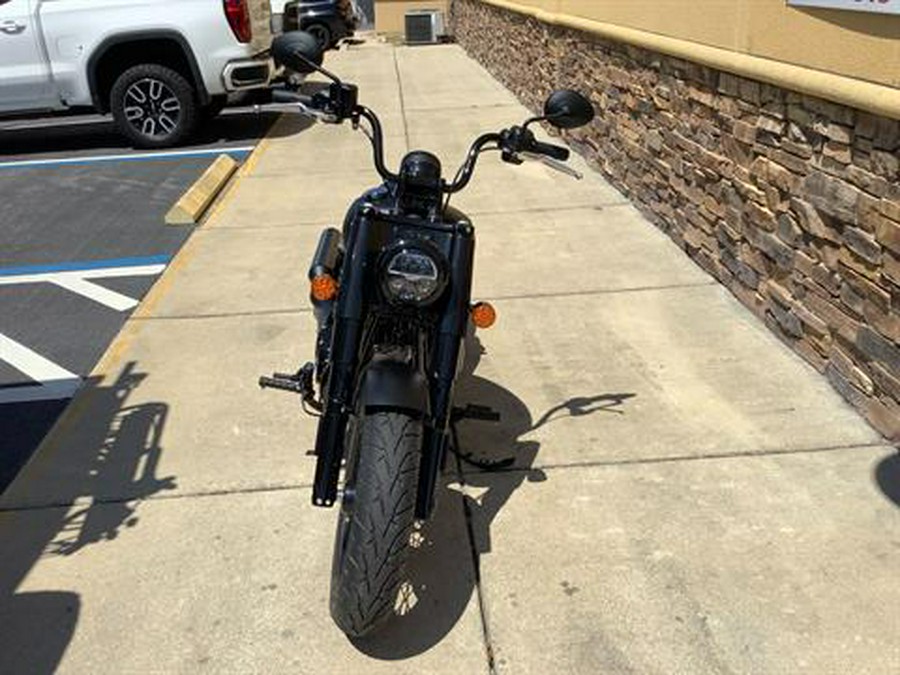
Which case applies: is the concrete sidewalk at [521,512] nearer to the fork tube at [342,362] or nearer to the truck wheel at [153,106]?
the fork tube at [342,362]

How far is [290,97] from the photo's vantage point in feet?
11.3

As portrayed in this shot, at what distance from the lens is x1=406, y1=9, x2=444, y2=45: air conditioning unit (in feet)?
74.4

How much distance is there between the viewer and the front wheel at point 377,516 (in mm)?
2604

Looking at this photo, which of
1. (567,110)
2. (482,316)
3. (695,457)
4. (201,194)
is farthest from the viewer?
(201,194)

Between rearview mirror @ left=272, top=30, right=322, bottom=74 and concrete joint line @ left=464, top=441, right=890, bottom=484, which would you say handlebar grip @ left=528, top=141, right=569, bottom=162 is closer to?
rearview mirror @ left=272, top=30, right=322, bottom=74

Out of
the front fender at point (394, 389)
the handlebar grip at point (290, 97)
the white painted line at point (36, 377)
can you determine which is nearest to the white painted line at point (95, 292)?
the white painted line at point (36, 377)

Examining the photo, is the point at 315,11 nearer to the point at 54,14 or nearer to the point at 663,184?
the point at 54,14

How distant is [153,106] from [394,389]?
8753mm

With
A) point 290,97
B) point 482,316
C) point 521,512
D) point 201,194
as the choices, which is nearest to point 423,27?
point 201,194

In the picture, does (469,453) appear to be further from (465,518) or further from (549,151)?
(549,151)

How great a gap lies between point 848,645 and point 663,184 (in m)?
4.42

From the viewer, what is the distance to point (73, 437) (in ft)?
13.7

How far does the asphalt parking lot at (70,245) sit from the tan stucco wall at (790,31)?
3853mm

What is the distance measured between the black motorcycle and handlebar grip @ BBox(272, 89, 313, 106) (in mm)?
394
